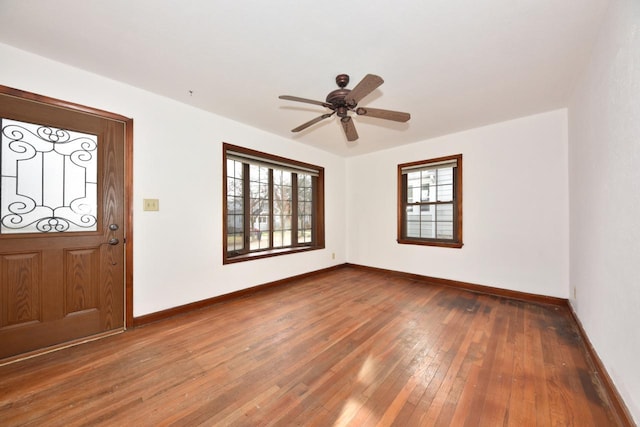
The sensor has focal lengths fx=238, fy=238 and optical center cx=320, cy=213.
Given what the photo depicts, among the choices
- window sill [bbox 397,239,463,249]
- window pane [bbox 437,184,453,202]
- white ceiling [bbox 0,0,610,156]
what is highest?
white ceiling [bbox 0,0,610,156]

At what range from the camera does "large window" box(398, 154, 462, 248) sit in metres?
3.95

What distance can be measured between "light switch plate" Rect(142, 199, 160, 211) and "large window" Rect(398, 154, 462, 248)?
12.6ft

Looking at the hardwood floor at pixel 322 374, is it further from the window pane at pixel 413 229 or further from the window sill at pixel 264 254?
the window pane at pixel 413 229

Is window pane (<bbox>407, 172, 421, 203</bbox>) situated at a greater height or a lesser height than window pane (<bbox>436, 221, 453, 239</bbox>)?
greater

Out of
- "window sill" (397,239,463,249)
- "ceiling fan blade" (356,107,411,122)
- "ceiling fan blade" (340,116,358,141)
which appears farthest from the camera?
"window sill" (397,239,463,249)

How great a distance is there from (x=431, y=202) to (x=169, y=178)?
4.03 meters

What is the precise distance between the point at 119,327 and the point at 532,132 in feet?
18.0

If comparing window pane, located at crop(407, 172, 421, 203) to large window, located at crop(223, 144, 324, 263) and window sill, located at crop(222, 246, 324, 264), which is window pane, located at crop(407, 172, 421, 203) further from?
window sill, located at crop(222, 246, 324, 264)

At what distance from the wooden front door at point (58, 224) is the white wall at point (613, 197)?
394 cm

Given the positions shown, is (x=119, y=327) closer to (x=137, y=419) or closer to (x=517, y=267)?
(x=137, y=419)

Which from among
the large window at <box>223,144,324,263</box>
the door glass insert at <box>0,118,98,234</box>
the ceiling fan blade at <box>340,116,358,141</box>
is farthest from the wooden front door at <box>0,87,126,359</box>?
the ceiling fan blade at <box>340,116,358,141</box>

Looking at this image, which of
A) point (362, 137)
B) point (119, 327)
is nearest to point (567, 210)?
point (362, 137)

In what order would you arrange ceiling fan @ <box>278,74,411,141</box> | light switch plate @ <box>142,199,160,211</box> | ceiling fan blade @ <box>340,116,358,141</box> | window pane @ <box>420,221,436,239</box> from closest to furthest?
ceiling fan @ <box>278,74,411,141</box> < ceiling fan blade @ <box>340,116,358,141</box> < light switch plate @ <box>142,199,160,211</box> < window pane @ <box>420,221,436,239</box>

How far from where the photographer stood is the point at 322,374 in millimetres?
1764
